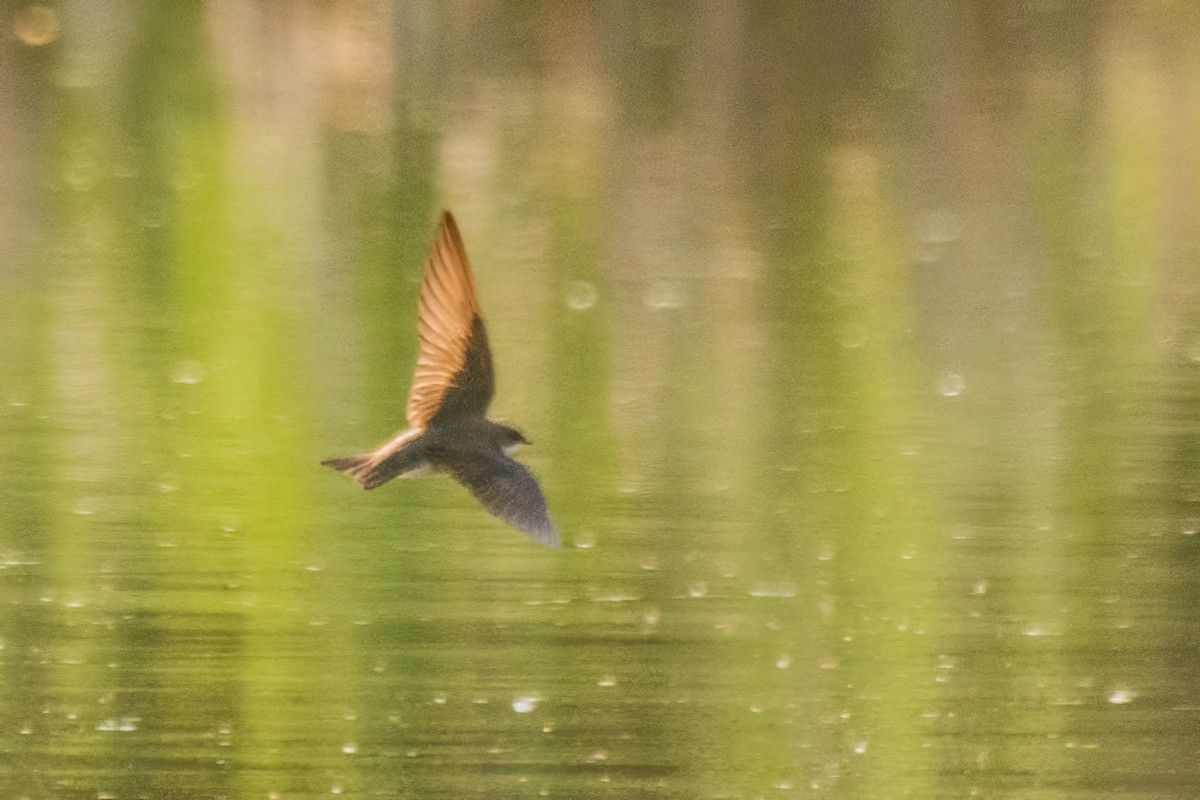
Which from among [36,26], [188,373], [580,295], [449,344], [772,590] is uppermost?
[36,26]

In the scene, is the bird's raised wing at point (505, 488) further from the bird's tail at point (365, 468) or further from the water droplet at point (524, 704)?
the water droplet at point (524, 704)

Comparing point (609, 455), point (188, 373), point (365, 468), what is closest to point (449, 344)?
point (365, 468)

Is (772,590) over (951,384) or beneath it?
beneath

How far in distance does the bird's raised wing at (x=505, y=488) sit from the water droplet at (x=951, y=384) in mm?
4096

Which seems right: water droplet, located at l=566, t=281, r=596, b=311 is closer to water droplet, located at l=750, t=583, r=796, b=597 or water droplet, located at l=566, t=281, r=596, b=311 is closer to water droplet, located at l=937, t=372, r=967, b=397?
water droplet, located at l=937, t=372, r=967, b=397

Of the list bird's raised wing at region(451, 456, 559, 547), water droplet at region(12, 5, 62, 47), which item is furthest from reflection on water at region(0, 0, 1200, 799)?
water droplet at region(12, 5, 62, 47)

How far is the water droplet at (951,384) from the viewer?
29.3 feet

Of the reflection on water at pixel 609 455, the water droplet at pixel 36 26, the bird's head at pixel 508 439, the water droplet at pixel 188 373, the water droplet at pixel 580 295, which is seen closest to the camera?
the bird's head at pixel 508 439

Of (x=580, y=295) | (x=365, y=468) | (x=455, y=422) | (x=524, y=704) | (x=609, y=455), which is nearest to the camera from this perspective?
(x=365, y=468)

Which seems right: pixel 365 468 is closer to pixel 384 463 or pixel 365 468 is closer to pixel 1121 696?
pixel 384 463

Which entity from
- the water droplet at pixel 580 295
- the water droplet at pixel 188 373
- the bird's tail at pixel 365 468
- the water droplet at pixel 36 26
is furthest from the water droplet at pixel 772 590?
the water droplet at pixel 36 26

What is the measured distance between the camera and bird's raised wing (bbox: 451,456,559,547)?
4875mm

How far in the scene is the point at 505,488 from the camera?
497 centimetres

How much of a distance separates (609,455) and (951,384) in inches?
66.6
